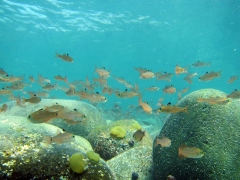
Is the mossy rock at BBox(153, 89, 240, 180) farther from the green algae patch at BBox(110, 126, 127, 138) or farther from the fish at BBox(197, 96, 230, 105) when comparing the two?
the green algae patch at BBox(110, 126, 127, 138)

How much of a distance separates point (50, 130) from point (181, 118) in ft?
12.0

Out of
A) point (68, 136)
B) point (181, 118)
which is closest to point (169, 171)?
point (181, 118)

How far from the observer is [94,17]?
32250 mm

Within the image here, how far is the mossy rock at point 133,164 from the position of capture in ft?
16.8

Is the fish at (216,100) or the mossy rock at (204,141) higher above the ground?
the fish at (216,100)

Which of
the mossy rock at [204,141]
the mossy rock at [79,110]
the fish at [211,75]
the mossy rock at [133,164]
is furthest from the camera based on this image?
the mossy rock at [79,110]

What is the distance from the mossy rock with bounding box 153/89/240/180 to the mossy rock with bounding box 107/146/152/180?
375 mm

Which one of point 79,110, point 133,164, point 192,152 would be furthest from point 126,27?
point 192,152

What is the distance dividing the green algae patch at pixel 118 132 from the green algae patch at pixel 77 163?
3.53 m

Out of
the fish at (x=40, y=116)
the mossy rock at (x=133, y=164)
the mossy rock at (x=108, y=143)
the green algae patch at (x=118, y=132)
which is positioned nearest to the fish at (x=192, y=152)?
the mossy rock at (x=133, y=164)

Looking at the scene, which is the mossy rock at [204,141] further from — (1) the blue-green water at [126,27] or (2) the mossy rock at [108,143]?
(1) the blue-green water at [126,27]

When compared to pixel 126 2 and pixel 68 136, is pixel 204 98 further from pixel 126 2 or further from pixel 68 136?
pixel 126 2

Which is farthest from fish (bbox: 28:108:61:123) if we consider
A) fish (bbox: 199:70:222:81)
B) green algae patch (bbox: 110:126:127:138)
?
fish (bbox: 199:70:222:81)

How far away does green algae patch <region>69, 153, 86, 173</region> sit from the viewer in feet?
11.1
